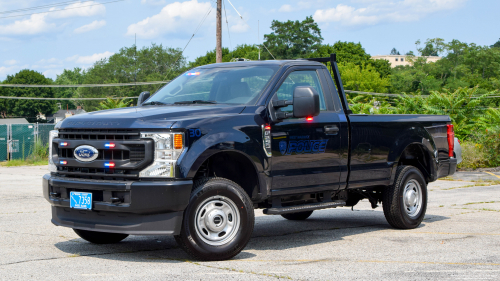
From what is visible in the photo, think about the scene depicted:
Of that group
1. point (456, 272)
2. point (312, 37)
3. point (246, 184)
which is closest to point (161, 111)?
point (246, 184)

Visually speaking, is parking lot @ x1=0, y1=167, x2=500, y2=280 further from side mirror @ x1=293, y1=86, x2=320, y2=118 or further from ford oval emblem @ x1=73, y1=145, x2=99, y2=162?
side mirror @ x1=293, y1=86, x2=320, y2=118

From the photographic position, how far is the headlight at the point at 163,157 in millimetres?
5535

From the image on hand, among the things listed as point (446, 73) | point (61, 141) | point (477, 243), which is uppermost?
point (446, 73)

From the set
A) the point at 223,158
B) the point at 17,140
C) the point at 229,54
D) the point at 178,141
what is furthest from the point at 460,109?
the point at 229,54

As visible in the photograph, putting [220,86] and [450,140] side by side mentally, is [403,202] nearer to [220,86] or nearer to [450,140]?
[450,140]

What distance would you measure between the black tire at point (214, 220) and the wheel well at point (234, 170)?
1.09 feet

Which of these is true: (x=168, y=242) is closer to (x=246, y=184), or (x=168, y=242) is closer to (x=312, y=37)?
(x=246, y=184)

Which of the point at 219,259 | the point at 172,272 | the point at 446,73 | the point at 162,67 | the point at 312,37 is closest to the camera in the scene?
the point at 172,272

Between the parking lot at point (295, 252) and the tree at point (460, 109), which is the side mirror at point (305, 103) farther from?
the tree at point (460, 109)

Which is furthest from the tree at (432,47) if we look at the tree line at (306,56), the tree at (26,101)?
the tree at (26,101)

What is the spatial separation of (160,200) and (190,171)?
395 millimetres

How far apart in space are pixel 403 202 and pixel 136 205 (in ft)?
14.0

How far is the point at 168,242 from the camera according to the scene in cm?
716

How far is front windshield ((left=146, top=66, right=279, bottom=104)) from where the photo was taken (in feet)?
22.2
